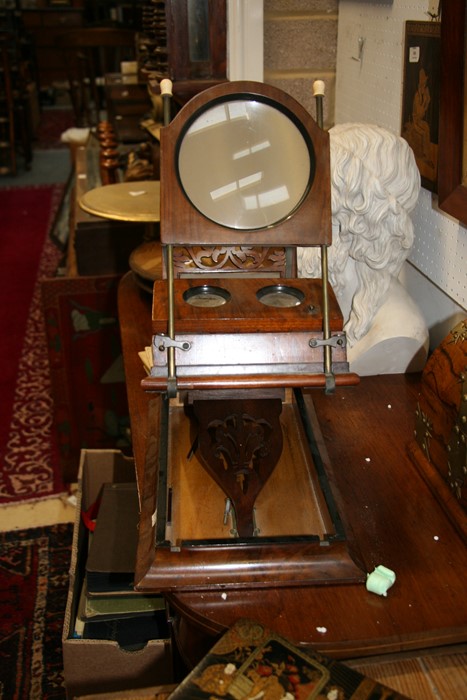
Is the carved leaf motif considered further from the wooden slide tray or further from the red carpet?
the red carpet

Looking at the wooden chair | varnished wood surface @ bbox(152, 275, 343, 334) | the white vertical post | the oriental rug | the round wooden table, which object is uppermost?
the wooden chair

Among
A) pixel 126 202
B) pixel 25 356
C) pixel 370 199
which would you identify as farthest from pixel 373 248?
pixel 25 356

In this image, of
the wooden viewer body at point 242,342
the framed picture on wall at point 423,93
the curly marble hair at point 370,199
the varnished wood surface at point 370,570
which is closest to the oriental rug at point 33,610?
the varnished wood surface at point 370,570

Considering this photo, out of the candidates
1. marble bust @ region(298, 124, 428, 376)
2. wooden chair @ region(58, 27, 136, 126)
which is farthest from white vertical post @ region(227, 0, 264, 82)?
wooden chair @ region(58, 27, 136, 126)

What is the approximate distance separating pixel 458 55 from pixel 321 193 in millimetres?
506

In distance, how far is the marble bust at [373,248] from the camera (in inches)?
54.9

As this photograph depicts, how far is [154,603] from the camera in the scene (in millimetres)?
1530

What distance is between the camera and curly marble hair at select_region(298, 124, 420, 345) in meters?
1.39

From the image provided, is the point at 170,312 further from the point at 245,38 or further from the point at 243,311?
the point at 245,38

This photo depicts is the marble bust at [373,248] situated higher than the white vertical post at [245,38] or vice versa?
the white vertical post at [245,38]

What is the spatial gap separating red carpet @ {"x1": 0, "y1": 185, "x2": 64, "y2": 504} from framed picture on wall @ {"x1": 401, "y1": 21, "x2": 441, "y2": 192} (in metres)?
1.70

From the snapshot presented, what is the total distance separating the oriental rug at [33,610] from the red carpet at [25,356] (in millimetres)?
277

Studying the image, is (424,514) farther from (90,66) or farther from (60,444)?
(90,66)

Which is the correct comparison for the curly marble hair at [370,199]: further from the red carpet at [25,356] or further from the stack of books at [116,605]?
the red carpet at [25,356]
